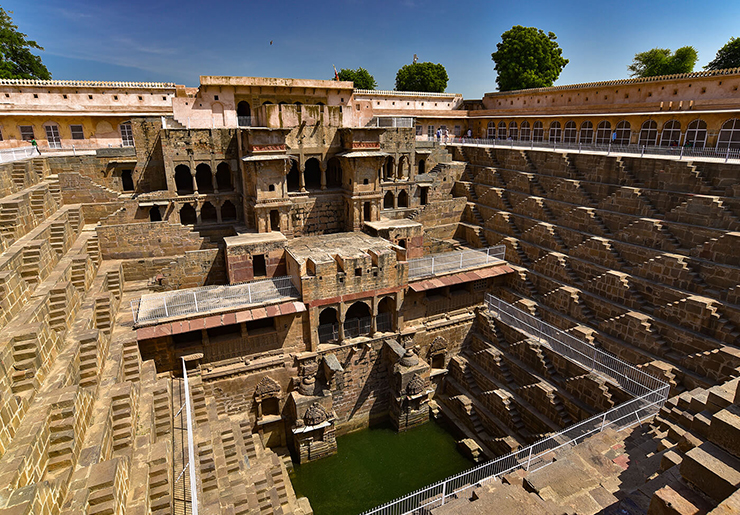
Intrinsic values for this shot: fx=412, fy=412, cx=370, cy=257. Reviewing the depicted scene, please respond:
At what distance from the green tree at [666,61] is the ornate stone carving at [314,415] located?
2028 inches

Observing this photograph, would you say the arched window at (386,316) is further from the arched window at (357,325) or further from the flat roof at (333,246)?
the flat roof at (333,246)

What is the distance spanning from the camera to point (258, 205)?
2230 cm

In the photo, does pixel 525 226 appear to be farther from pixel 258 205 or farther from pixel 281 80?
pixel 281 80

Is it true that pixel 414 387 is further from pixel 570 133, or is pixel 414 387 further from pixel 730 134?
pixel 570 133

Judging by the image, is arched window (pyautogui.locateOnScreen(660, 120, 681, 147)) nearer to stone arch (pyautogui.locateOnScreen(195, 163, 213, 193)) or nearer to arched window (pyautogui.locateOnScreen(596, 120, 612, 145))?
arched window (pyautogui.locateOnScreen(596, 120, 612, 145))

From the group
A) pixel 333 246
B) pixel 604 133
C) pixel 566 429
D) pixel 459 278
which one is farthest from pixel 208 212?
pixel 604 133

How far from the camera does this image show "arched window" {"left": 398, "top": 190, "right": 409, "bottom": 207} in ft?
98.5

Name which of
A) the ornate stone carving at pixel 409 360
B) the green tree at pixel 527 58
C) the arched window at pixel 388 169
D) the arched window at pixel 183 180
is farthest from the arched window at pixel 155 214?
the green tree at pixel 527 58

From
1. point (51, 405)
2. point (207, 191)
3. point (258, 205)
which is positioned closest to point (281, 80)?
point (207, 191)

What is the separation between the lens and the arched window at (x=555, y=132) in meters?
35.7

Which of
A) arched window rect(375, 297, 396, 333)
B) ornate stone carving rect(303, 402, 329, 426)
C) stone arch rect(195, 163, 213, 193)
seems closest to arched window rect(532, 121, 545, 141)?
arched window rect(375, 297, 396, 333)

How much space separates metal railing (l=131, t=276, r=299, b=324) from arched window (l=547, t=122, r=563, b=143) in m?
28.1

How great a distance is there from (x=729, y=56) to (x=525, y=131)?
22.5 metres

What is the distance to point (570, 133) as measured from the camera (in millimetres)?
34531
